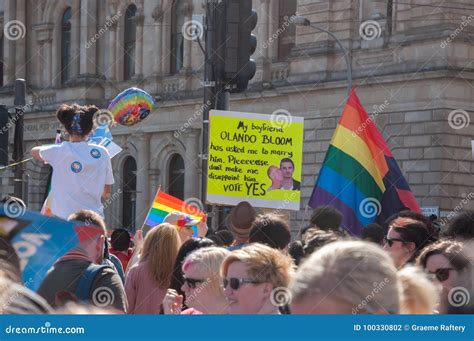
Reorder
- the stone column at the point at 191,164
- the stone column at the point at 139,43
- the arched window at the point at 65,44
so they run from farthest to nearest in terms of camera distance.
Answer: the arched window at the point at 65,44 < the stone column at the point at 139,43 < the stone column at the point at 191,164

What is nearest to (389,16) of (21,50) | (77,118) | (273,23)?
(273,23)

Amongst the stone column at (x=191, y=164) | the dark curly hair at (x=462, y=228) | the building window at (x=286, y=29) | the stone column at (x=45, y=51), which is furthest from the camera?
the stone column at (x=45, y=51)

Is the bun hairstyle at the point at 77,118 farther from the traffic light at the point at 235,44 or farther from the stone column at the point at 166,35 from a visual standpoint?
the stone column at the point at 166,35

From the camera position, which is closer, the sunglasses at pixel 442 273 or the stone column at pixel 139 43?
the sunglasses at pixel 442 273

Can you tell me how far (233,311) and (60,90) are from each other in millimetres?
35390

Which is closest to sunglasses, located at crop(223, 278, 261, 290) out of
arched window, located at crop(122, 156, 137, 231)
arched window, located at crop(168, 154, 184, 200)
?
arched window, located at crop(168, 154, 184, 200)

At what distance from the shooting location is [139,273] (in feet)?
21.5

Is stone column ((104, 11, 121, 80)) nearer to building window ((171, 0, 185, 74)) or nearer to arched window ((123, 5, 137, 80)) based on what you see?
arched window ((123, 5, 137, 80))

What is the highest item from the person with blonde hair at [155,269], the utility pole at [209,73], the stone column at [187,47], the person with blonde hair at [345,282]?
the stone column at [187,47]

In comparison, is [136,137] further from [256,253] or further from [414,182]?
[256,253]

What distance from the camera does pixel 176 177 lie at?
35.1 m

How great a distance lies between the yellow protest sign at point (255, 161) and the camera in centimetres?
992

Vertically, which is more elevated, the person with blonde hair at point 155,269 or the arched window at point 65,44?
the arched window at point 65,44

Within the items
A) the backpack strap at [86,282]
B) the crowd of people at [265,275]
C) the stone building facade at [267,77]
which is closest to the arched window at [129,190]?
the stone building facade at [267,77]
